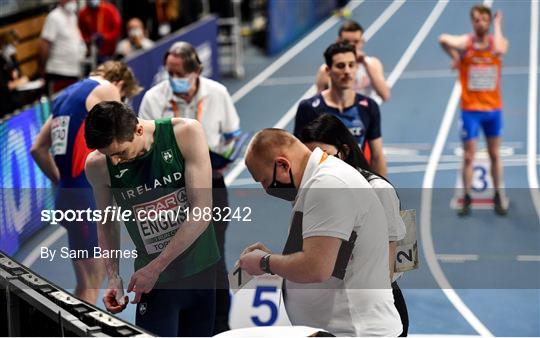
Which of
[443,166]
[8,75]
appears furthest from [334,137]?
[8,75]

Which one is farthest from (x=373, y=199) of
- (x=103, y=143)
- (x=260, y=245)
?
(x=103, y=143)

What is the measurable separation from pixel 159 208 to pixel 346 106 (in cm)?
226

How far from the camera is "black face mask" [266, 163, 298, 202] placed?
393cm

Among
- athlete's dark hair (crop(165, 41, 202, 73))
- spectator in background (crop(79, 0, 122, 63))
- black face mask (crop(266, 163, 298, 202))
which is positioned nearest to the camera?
black face mask (crop(266, 163, 298, 202))

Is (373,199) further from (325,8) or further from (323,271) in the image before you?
(325,8)

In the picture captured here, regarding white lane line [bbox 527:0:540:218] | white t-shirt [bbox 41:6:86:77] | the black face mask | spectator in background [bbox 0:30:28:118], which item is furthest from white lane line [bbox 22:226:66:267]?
white t-shirt [bbox 41:6:86:77]

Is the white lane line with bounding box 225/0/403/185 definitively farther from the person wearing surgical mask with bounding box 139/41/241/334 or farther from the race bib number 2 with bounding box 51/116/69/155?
the race bib number 2 with bounding box 51/116/69/155

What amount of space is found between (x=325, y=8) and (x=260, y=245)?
60.6 feet

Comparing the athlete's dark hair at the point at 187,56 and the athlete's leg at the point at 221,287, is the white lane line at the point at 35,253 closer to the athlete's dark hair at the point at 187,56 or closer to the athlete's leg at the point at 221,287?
the athlete's dark hair at the point at 187,56

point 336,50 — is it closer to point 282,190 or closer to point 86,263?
point 86,263

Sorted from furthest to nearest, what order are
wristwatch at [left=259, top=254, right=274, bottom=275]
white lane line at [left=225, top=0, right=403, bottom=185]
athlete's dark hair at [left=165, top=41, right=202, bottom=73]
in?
white lane line at [left=225, top=0, right=403, bottom=185], athlete's dark hair at [left=165, top=41, right=202, bottom=73], wristwatch at [left=259, top=254, right=274, bottom=275]

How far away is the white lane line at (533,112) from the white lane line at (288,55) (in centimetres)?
310

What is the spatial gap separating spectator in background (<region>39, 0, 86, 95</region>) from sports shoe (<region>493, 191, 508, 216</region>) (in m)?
6.58

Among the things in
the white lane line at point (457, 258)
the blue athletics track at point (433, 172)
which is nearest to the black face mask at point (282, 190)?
the blue athletics track at point (433, 172)
